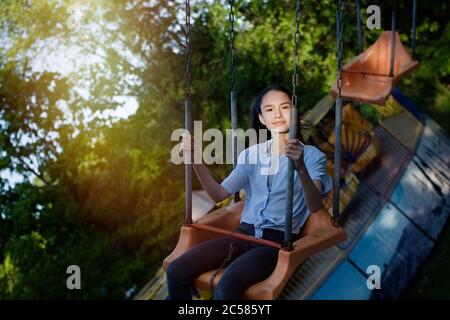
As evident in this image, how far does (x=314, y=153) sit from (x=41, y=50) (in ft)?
16.5

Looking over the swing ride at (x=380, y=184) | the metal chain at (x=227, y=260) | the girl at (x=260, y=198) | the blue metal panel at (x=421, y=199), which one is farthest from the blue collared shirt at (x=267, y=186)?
the blue metal panel at (x=421, y=199)

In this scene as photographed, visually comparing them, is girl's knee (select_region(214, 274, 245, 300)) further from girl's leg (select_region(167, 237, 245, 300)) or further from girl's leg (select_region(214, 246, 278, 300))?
girl's leg (select_region(167, 237, 245, 300))

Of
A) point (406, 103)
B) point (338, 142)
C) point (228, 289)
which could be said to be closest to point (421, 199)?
point (406, 103)

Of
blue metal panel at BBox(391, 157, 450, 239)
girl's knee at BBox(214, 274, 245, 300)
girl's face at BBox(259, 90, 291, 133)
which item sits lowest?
blue metal panel at BBox(391, 157, 450, 239)

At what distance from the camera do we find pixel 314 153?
2.09m

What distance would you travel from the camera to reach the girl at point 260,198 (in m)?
1.84

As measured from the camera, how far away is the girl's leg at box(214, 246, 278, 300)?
5.85ft

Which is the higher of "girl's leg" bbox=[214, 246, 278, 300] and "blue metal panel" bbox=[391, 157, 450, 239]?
"girl's leg" bbox=[214, 246, 278, 300]

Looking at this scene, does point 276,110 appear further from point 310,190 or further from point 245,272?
point 245,272

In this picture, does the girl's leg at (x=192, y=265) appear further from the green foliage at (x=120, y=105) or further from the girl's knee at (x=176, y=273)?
the green foliage at (x=120, y=105)

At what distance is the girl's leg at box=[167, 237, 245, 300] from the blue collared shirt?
0.16 m

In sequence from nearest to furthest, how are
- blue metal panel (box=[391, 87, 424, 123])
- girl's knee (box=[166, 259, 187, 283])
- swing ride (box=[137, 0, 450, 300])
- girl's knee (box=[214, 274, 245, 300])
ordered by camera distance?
girl's knee (box=[214, 274, 245, 300])
girl's knee (box=[166, 259, 187, 283])
swing ride (box=[137, 0, 450, 300])
blue metal panel (box=[391, 87, 424, 123])

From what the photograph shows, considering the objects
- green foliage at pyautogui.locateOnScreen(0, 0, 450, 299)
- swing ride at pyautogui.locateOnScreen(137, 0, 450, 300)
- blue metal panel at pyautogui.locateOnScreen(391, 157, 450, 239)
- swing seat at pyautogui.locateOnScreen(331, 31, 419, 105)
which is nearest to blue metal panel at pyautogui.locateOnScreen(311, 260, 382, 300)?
swing ride at pyautogui.locateOnScreen(137, 0, 450, 300)

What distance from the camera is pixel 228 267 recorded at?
6.07 feet
